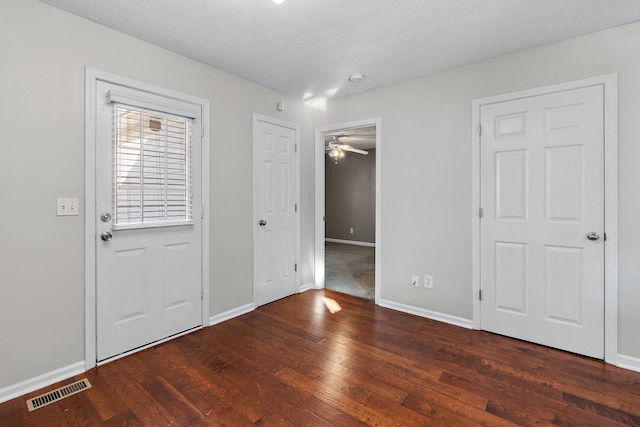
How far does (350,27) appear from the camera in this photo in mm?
2275

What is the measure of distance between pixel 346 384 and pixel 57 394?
6.05 feet

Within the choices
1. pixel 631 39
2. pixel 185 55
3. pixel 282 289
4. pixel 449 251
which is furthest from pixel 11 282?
pixel 631 39

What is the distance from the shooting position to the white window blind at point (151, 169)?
2377 millimetres

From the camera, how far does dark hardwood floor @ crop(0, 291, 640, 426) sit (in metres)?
1.74

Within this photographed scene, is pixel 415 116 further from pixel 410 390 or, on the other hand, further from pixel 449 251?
pixel 410 390

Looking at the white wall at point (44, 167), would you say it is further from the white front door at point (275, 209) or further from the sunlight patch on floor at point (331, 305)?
the sunlight patch on floor at point (331, 305)

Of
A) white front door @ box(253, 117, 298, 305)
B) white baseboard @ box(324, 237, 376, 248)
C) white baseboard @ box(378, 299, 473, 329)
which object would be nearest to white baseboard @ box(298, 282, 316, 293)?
white front door @ box(253, 117, 298, 305)

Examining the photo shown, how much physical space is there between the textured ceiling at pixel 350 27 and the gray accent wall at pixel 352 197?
4.99 meters

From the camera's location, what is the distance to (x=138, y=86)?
245 centimetres

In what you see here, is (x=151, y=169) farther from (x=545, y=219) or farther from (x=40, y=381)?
(x=545, y=219)

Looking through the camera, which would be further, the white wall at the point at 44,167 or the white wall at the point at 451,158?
the white wall at the point at 451,158

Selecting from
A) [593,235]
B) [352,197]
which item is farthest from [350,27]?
[352,197]

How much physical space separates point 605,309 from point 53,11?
176 inches

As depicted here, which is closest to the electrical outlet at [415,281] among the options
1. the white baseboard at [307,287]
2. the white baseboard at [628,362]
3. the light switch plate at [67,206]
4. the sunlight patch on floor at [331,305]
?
the sunlight patch on floor at [331,305]
